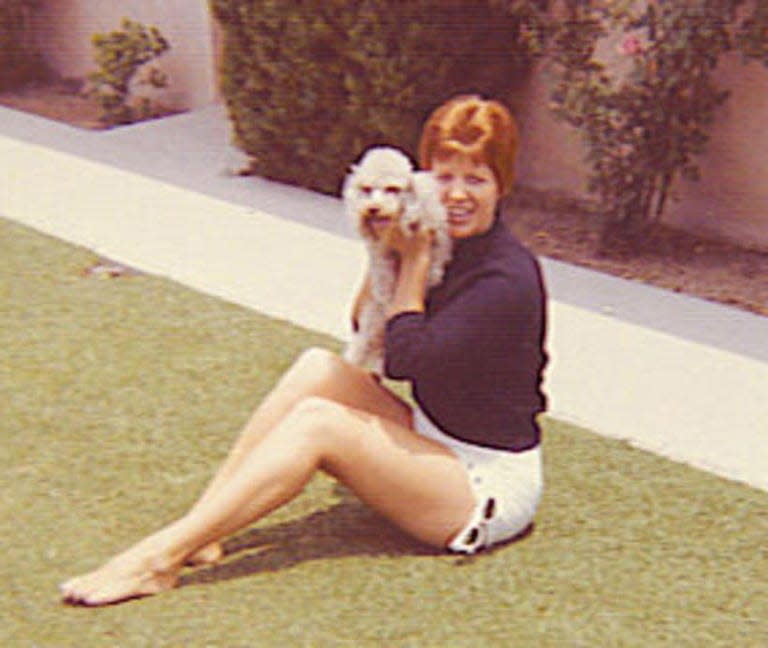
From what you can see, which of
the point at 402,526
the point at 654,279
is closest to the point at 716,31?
the point at 654,279

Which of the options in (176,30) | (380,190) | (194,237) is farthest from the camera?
(176,30)

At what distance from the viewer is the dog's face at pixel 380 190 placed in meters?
3.37

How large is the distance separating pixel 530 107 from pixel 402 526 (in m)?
4.74

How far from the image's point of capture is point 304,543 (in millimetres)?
3922

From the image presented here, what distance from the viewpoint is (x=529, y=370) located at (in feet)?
11.8

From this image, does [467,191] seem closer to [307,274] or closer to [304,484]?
[304,484]

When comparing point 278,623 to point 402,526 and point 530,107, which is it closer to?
point 402,526

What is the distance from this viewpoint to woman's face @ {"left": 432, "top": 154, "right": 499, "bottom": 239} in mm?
3516

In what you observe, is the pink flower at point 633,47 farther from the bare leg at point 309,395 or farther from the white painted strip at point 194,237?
the bare leg at point 309,395

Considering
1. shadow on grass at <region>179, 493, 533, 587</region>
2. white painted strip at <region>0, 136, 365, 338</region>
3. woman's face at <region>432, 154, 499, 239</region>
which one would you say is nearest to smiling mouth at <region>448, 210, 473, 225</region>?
woman's face at <region>432, 154, 499, 239</region>

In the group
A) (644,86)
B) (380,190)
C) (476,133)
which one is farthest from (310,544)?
(644,86)

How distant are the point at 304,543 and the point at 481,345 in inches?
36.3

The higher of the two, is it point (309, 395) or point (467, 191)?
point (467, 191)

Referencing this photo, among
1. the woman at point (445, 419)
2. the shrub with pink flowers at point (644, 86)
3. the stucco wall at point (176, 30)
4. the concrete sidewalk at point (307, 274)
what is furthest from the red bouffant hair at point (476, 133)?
the stucco wall at point (176, 30)
